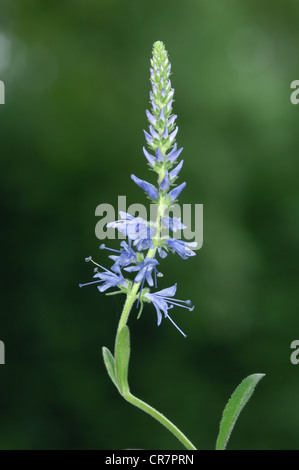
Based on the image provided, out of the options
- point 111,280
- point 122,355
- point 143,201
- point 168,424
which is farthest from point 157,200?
point 143,201

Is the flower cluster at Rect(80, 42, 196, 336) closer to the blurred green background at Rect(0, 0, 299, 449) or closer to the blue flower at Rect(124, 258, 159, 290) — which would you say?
the blue flower at Rect(124, 258, 159, 290)

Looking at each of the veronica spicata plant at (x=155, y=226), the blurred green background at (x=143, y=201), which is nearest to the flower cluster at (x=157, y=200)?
the veronica spicata plant at (x=155, y=226)

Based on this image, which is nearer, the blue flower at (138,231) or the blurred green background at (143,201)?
the blue flower at (138,231)

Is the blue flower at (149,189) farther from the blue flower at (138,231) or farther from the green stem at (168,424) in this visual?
the green stem at (168,424)

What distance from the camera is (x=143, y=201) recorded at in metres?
3.93

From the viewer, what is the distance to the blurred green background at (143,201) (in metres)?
4.01

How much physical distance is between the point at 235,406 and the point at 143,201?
2.97m

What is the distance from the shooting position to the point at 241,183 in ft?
13.8

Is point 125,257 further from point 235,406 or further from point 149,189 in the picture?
point 235,406

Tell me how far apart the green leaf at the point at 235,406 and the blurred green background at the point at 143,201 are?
2829 mm

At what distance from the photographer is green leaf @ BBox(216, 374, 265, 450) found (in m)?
1.00
